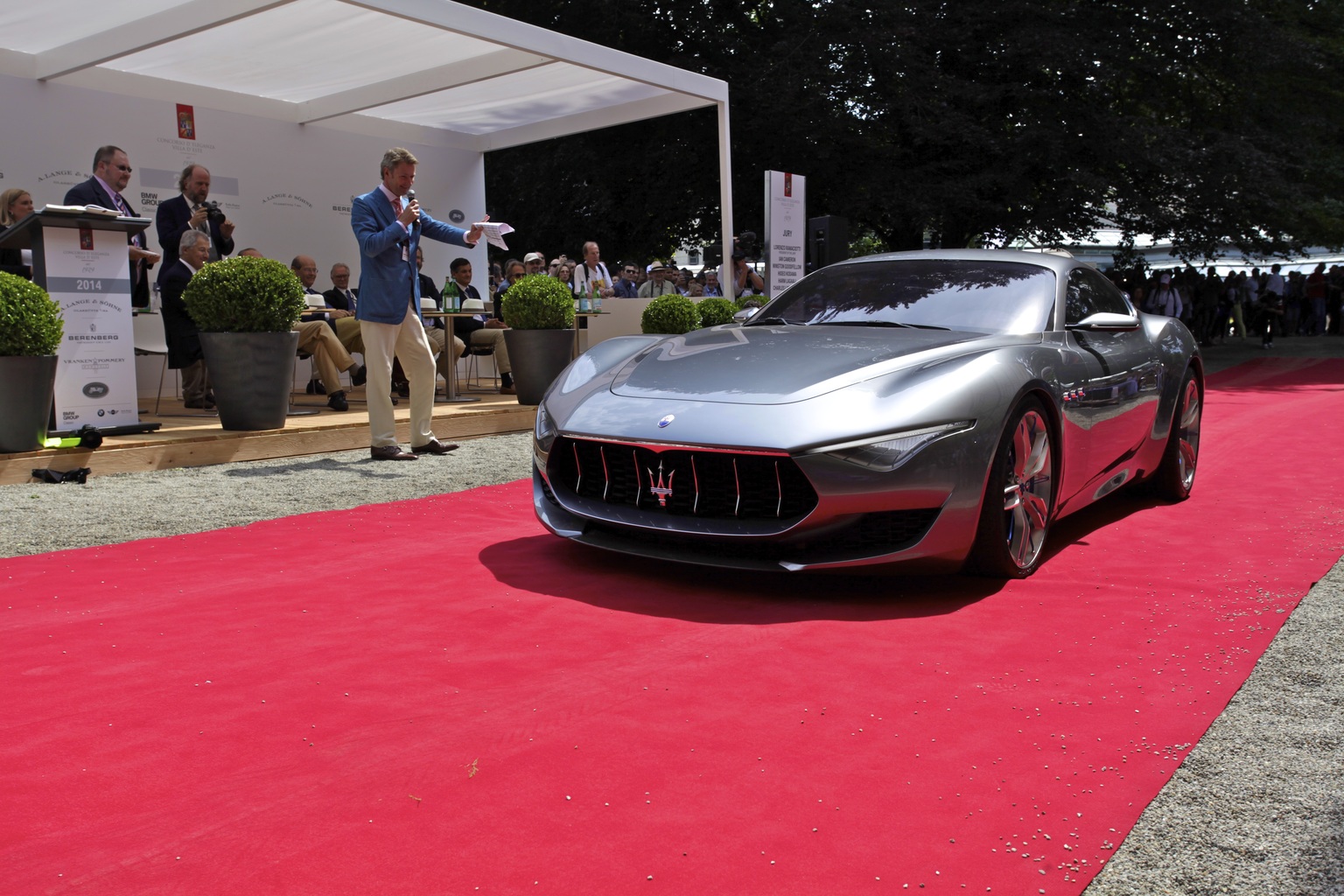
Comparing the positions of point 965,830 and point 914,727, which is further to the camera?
point 914,727

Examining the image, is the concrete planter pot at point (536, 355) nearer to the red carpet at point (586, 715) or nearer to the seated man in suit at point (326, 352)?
the seated man in suit at point (326, 352)

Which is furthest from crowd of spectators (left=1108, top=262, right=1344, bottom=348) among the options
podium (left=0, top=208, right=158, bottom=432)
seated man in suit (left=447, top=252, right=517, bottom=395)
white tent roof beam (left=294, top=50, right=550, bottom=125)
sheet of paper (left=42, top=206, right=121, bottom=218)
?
sheet of paper (left=42, top=206, right=121, bottom=218)

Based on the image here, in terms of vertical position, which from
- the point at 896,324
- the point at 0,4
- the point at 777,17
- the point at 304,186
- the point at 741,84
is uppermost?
the point at 777,17

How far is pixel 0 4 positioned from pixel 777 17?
1676 centimetres

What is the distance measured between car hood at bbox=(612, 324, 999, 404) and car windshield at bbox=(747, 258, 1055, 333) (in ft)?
0.58

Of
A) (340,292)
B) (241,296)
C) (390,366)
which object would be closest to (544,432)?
(390,366)

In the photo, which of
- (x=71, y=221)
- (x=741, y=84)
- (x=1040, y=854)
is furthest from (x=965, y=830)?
(x=741, y=84)

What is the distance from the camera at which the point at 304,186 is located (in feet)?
46.9

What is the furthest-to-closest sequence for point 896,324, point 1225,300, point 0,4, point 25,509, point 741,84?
point 1225,300, point 741,84, point 0,4, point 25,509, point 896,324

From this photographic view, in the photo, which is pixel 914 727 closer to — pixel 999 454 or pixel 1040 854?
pixel 1040 854

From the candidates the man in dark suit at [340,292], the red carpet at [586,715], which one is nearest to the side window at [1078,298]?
the red carpet at [586,715]

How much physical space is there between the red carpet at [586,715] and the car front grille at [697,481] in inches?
12.9

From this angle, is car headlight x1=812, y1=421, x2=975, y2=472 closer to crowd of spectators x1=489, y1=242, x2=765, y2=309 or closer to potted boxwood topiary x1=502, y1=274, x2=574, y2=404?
potted boxwood topiary x1=502, y1=274, x2=574, y2=404

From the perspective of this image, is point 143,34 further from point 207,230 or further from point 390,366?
point 390,366
